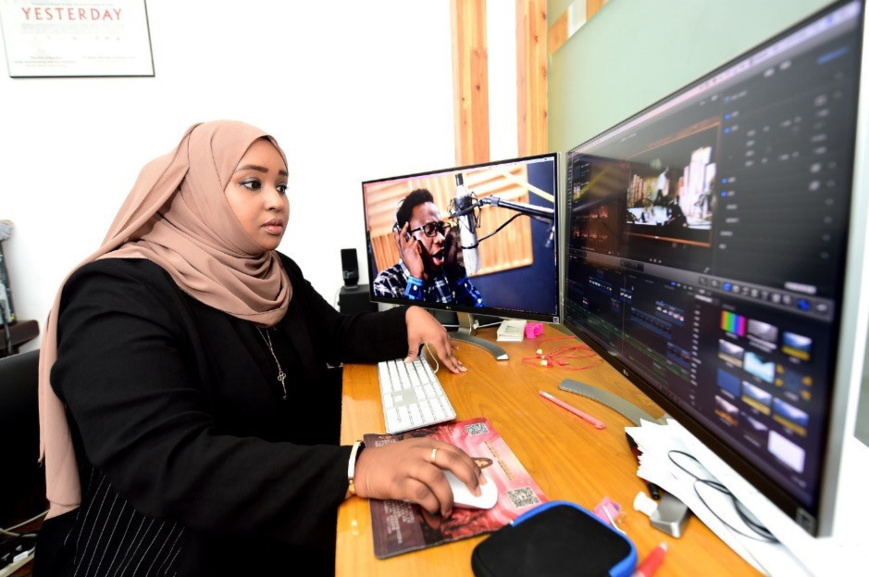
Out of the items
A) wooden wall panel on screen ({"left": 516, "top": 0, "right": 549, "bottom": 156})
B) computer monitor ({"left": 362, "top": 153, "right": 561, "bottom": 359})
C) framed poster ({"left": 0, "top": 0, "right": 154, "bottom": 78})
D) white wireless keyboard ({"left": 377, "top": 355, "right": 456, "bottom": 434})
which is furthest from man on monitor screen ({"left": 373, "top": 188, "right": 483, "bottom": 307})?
framed poster ({"left": 0, "top": 0, "right": 154, "bottom": 78})

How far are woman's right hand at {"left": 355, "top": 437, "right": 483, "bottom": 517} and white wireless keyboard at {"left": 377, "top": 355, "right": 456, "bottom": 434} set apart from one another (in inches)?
5.8

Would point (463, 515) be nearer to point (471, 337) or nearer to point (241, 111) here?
point (471, 337)

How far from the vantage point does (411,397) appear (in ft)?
2.89

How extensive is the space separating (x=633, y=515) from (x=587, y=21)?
5.16ft

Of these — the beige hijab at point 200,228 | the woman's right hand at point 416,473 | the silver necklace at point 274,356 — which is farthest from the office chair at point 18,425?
the woman's right hand at point 416,473

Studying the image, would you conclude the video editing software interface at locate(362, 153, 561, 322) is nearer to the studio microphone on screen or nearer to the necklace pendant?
the studio microphone on screen

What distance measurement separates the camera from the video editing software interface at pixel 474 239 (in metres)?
1.04

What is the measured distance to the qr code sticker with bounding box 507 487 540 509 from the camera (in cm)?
55

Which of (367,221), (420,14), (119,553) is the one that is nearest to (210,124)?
(367,221)

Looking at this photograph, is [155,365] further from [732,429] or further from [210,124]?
[732,429]

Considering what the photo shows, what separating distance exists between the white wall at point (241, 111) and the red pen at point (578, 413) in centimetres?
135

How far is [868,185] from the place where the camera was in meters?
0.31

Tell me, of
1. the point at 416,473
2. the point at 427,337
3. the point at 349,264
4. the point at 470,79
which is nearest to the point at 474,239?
the point at 427,337

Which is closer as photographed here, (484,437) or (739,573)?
(739,573)
